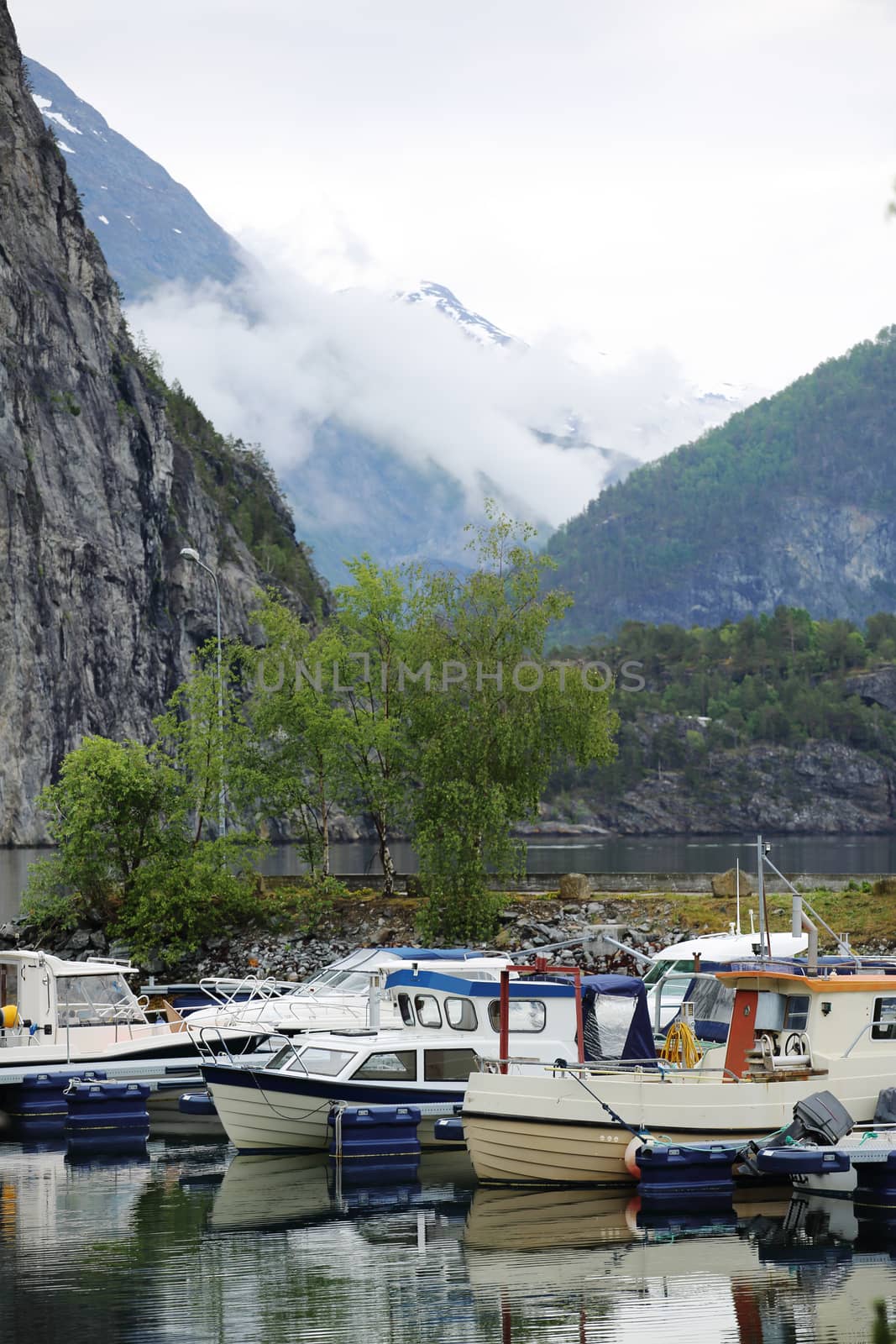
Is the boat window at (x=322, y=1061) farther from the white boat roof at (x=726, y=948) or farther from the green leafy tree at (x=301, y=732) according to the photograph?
the green leafy tree at (x=301, y=732)

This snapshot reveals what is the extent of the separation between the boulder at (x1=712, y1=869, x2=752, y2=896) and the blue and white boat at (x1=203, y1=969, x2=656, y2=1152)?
20.6 meters

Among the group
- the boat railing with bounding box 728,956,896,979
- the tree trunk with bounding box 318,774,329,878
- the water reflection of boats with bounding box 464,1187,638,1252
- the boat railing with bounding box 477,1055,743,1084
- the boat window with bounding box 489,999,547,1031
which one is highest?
the tree trunk with bounding box 318,774,329,878

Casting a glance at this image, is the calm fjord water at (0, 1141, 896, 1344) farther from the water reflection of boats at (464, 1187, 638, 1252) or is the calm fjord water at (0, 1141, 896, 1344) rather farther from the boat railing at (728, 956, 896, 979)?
the boat railing at (728, 956, 896, 979)

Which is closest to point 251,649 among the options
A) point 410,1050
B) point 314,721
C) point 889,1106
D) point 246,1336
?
point 314,721

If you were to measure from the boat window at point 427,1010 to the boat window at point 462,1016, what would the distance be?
23cm

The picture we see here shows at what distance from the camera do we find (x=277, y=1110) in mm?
27109

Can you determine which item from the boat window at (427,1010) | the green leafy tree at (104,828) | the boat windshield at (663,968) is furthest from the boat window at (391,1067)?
the green leafy tree at (104,828)

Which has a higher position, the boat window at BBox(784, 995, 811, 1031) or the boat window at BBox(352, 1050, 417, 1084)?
the boat window at BBox(784, 995, 811, 1031)

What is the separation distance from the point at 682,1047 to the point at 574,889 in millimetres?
23039

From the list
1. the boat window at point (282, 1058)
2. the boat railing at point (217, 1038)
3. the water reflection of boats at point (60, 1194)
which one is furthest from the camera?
the boat railing at point (217, 1038)

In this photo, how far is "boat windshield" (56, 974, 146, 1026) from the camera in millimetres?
33750

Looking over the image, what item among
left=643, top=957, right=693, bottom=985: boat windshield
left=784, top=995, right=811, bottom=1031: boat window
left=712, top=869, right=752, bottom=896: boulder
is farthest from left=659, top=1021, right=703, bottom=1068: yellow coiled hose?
left=712, top=869, right=752, bottom=896: boulder

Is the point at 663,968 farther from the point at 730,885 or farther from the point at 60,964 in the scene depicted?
the point at 60,964

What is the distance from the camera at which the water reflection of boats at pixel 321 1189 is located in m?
22.8
